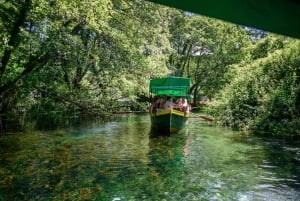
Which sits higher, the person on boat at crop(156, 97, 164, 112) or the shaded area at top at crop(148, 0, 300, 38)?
the shaded area at top at crop(148, 0, 300, 38)

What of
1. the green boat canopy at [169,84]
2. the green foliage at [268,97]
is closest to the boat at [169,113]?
the green boat canopy at [169,84]

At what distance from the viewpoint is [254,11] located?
6.40 feet

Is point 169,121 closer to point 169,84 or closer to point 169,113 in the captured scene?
point 169,113

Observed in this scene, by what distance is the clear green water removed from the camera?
695 centimetres

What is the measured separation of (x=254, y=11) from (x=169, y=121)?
14629 millimetres

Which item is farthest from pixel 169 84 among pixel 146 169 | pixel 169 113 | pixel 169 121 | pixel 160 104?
pixel 146 169

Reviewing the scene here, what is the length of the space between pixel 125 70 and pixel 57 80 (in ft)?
10.2

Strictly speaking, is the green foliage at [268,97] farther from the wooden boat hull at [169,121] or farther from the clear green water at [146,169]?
the wooden boat hull at [169,121]

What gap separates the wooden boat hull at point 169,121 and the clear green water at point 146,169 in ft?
6.62

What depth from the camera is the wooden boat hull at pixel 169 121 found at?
16547mm

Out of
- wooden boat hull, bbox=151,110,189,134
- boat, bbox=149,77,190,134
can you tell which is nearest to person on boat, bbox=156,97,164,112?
boat, bbox=149,77,190,134

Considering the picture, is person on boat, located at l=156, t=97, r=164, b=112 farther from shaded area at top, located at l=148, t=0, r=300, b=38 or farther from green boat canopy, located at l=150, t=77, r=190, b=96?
shaded area at top, located at l=148, t=0, r=300, b=38

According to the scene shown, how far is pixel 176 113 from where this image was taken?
1677cm

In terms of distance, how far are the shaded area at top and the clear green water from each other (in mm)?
5070
